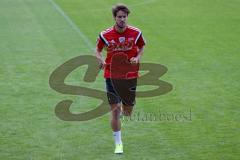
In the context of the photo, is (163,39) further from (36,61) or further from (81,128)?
(81,128)

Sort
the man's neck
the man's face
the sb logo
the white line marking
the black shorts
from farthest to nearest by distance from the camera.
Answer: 1. the white line marking
2. the sb logo
3. the black shorts
4. the man's neck
5. the man's face

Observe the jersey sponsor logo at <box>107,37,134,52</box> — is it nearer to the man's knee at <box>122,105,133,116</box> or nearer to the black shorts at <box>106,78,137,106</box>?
the black shorts at <box>106,78,137,106</box>

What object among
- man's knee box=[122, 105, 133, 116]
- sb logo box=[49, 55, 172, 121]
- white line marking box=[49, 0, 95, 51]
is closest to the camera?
man's knee box=[122, 105, 133, 116]

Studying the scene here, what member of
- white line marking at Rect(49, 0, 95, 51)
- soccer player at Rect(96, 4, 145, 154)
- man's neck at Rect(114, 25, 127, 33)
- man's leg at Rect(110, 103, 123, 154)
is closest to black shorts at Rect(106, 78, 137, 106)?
soccer player at Rect(96, 4, 145, 154)

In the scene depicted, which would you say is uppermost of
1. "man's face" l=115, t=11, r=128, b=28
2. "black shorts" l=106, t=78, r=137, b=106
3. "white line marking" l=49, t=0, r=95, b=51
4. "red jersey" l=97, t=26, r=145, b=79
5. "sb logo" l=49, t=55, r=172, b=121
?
"man's face" l=115, t=11, r=128, b=28

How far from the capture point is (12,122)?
9852 millimetres

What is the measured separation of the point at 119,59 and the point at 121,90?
45 centimetres

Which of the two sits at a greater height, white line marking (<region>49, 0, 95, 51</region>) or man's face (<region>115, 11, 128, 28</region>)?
man's face (<region>115, 11, 128, 28</region>)

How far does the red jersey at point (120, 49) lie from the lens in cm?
802

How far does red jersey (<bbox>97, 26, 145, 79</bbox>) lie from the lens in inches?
316

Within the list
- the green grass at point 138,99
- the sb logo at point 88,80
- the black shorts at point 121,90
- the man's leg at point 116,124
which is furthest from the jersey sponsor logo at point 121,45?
the sb logo at point 88,80

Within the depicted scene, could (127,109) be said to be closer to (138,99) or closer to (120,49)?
(120,49)

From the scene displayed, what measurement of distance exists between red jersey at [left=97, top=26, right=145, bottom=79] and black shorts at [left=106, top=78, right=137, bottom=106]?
8 cm

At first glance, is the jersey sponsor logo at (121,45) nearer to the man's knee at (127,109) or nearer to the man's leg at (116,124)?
the man's leg at (116,124)
